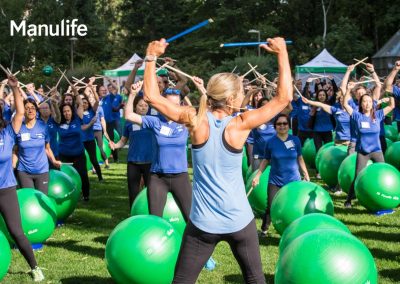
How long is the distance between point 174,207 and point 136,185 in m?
1.49

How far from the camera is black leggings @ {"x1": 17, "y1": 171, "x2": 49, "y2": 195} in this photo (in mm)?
9344

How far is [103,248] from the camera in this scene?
888cm

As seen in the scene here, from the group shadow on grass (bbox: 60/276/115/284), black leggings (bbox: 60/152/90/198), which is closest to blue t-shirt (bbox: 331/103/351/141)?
black leggings (bbox: 60/152/90/198)

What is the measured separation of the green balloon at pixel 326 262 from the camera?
5.24m

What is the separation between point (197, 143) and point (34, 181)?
552 cm

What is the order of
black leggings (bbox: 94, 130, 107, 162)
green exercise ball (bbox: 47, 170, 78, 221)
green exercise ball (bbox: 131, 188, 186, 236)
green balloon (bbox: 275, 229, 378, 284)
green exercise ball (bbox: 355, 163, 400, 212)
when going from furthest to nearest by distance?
black leggings (bbox: 94, 130, 107, 162) → green exercise ball (bbox: 355, 163, 400, 212) → green exercise ball (bbox: 47, 170, 78, 221) → green exercise ball (bbox: 131, 188, 186, 236) → green balloon (bbox: 275, 229, 378, 284)

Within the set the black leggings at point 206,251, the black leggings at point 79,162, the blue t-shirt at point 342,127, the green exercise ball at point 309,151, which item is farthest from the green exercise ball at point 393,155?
the black leggings at point 206,251

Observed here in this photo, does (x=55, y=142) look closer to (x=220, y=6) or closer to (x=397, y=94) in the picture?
(x=397, y=94)

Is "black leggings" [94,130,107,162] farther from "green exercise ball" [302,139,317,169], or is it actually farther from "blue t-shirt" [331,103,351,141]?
"blue t-shirt" [331,103,351,141]

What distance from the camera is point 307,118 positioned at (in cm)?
1541

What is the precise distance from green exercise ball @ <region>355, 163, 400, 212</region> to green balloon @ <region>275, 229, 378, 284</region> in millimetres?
5041

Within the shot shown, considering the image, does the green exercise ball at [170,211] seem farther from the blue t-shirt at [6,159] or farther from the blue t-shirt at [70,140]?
the blue t-shirt at [70,140]

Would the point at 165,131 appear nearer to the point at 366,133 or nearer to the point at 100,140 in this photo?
the point at 366,133

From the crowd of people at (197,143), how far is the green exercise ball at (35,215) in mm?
785
